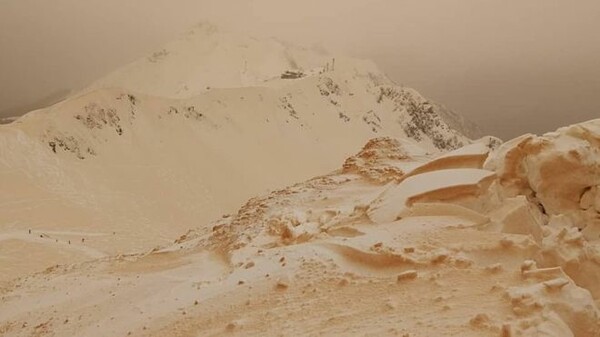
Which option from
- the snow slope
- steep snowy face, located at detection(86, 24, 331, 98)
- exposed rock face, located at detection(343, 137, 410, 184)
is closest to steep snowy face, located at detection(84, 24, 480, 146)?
steep snowy face, located at detection(86, 24, 331, 98)

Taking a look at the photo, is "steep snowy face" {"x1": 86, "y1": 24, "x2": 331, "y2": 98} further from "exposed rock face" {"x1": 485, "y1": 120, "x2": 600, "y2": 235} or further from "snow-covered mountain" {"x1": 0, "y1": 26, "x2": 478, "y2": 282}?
"exposed rock face" {"x1": 485, "y1": 120, "x2": 600, "y2": 235}

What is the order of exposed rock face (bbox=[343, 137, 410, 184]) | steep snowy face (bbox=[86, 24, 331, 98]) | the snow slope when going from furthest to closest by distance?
steep snowy face (bbox=[86, 24, 331, 98]), exposed rock face (bbox=[343, 137, 410, 184]), the snow slope

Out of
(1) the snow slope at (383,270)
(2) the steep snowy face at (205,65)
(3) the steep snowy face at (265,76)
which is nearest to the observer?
(1) the snow slope at (383,270)

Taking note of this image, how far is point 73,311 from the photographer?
5941mm

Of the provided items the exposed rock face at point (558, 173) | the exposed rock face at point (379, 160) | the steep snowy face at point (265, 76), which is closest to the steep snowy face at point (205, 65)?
the steep snowy face at point (265, 76)

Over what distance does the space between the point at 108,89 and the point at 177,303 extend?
92.9ft

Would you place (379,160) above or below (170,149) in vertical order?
above

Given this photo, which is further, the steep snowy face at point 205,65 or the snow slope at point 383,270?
the steep snowy face at point 205,65

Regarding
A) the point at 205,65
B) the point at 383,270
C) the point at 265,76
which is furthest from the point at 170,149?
the point at 205,65

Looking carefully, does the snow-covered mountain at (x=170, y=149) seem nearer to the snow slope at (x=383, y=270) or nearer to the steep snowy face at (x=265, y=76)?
the steep snowy face at (x=265, y=76)

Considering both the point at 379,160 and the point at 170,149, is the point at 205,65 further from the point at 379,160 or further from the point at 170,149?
the point at 379,160

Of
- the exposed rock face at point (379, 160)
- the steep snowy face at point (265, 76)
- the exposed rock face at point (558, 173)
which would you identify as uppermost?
the exposed rock face at point (558, 173)

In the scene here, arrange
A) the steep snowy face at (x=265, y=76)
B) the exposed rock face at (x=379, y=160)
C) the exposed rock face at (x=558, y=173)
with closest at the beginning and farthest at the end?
the exposed rock face at (x=558, y=173), the exposed rock face at (x=379, y=160), the steep snowy face at (x=265, y=76)

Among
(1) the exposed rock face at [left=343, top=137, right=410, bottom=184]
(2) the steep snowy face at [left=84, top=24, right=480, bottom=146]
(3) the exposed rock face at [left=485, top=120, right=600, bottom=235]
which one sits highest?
(3) the exposed rock face at [left=485, top=120, right=600, bottom=235]
